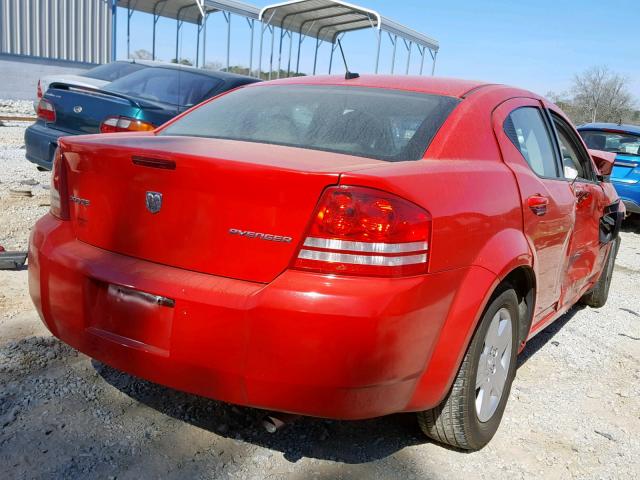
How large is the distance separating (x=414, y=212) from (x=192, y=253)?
0.76 meters

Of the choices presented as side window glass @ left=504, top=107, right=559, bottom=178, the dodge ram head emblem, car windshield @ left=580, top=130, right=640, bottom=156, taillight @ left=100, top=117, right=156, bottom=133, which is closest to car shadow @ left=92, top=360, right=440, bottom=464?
the dodge ram head emblem

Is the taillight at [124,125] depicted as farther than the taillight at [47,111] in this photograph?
No

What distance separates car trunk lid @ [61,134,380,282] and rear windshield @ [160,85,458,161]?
0.21 m

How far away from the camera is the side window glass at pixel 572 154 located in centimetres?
369

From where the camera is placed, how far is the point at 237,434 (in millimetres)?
2537

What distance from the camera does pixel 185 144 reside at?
2348 mm

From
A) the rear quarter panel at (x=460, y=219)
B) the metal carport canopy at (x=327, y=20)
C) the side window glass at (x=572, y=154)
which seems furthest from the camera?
the metal carport canopy at (x=327, y=20)

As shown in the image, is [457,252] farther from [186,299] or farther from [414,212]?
[186,299]

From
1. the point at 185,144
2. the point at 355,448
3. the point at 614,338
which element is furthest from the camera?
the point at 614,338

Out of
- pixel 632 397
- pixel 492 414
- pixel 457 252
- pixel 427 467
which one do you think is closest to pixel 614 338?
pixel 632 397

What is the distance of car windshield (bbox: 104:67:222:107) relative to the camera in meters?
6.14

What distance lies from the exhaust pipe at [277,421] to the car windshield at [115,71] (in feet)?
22.4

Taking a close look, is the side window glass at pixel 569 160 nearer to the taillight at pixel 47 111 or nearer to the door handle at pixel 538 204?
the door handle at pixel 538 204

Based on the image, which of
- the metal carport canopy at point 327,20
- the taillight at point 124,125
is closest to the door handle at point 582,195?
the taillight at point 124,125
